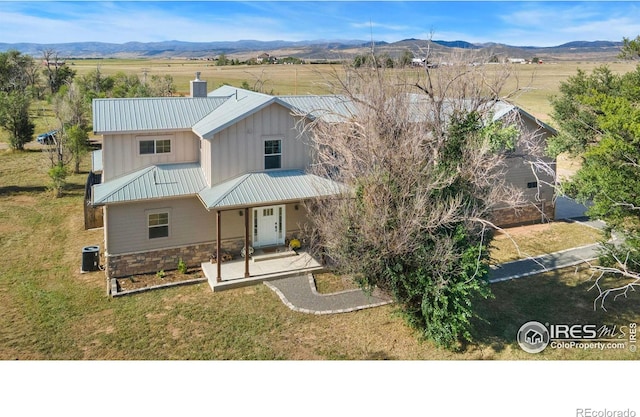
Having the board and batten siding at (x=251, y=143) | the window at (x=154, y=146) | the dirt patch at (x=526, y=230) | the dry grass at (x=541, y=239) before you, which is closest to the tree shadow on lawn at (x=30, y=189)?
the window at (x=154, y=146)

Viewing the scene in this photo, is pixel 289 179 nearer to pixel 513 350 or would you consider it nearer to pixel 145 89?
pixel 513 350

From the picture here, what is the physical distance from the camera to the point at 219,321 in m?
13.2

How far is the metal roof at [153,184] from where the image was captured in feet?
51.4

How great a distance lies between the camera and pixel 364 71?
13.3m

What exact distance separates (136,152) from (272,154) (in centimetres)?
478

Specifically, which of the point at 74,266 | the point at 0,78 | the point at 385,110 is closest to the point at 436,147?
the point at 385,110

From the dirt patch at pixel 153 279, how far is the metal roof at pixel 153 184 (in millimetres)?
2621

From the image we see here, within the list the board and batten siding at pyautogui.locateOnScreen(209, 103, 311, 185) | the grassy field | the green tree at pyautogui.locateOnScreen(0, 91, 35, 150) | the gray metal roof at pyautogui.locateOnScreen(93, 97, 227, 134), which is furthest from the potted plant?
the green tree at pyautogui.locateOnScreen(0, 91, 35, 150)

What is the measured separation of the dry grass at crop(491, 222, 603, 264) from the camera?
62.1 feet

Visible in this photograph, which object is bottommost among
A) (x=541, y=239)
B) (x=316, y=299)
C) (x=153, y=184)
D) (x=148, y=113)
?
(x=316, y=299)

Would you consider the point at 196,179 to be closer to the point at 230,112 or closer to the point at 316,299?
the point at 230,112

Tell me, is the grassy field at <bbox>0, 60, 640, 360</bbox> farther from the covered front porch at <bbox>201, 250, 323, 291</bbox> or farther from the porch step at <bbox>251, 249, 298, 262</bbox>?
the porch step at <bbox>251, 249, 298, 262</bbox>

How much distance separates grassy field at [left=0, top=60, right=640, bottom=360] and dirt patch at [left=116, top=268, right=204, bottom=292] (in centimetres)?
64

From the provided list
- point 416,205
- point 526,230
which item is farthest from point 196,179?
point 526,230
